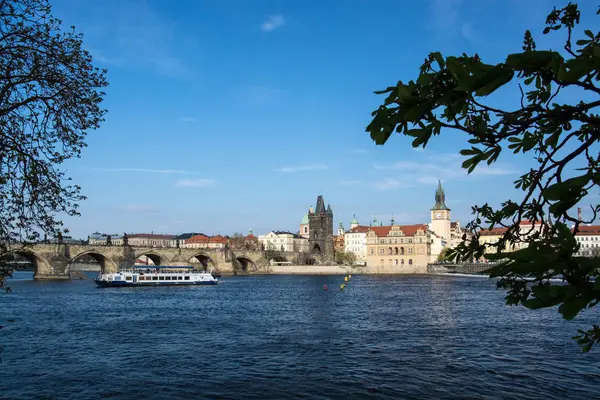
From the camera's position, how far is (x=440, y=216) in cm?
15875

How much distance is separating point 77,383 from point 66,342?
9.14 metres

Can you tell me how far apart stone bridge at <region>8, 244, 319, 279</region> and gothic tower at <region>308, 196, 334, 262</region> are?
556 centimetres

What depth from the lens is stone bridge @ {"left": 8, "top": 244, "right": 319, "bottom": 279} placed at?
288ft

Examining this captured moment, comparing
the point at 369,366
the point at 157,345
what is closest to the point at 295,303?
the point at 157,345

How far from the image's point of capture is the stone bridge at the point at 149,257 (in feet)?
288

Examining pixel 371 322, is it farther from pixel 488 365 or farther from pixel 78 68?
pixel 78 68

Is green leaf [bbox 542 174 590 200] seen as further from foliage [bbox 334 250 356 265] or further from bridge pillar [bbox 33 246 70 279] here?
foliage [bbox 334 250 356 265]

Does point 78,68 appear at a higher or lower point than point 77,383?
higher

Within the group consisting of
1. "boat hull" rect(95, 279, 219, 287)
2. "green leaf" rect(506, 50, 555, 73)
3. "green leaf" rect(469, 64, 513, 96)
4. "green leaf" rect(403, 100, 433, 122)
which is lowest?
"boat hull" rect(95, 279, 219, 287)

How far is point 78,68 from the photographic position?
1105 cm

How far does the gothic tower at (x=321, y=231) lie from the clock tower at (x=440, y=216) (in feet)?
Answer: 110

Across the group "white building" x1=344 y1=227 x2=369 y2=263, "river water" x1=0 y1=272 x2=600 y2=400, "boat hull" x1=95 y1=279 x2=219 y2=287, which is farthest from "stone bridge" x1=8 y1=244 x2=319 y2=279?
"river water" x1=0 y1=272 x2=600 y2=400

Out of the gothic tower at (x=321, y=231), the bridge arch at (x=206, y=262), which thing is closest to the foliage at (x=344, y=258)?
the gothic tower at (x=321, y=231)

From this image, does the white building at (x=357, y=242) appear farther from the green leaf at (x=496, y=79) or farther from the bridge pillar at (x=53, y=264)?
the green leaf at (x=496, y=79)
